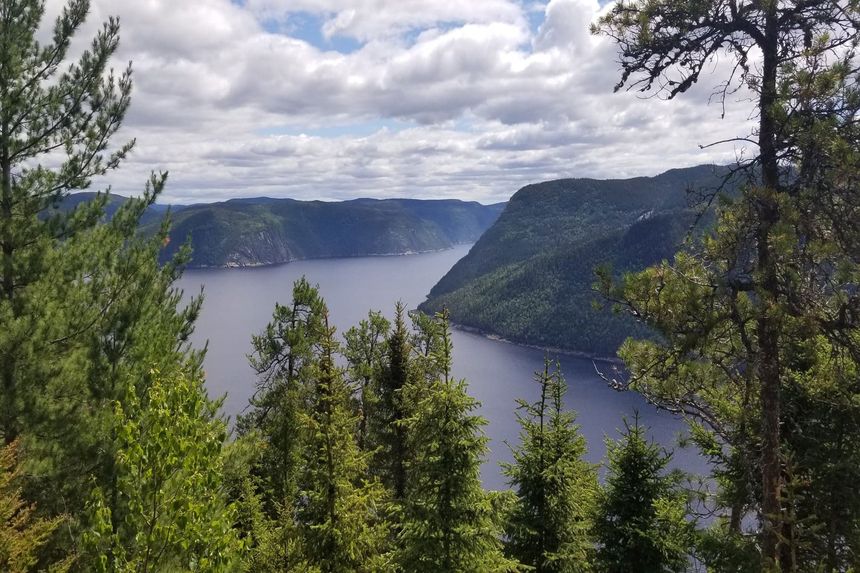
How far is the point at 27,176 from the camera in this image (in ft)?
37.5

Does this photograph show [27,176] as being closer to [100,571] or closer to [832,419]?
[100,571]

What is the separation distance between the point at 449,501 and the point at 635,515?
25.6 ft

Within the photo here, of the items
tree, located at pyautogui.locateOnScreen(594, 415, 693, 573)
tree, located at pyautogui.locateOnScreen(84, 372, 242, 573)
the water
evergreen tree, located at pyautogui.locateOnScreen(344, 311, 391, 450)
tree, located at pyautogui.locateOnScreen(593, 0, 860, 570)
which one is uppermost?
tree, located at pyautogui.locateOnScreen(593, 0, 860, 570)

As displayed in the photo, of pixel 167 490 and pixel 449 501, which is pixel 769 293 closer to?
pixel 449 501

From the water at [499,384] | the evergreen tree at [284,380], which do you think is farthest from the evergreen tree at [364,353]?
the water at [499,384]

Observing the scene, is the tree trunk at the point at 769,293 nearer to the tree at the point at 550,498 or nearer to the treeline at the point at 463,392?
the treeline at the point at 463,392

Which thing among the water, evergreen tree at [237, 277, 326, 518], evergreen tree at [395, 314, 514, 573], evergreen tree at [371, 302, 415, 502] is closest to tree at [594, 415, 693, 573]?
evergreen tree at [395, 314, 514, 573]

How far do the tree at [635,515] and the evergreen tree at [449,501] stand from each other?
587 centimetres

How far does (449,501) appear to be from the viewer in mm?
13117

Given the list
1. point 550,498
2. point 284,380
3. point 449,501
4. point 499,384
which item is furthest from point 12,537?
point 499,384

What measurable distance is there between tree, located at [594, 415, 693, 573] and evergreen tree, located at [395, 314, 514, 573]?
5867mm

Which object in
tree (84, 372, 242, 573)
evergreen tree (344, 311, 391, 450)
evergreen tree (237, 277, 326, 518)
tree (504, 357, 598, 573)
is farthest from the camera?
evergreen tree (344, 311, 391, 450)

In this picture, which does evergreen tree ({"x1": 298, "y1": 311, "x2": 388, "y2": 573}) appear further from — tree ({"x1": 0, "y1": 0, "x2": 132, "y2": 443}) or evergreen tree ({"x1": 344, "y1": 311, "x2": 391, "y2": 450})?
evergreen tree ({"x1": 344, "y1": 311, "x2": 391, "y2": 450})

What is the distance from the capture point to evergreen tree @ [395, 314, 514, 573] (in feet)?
42.3
